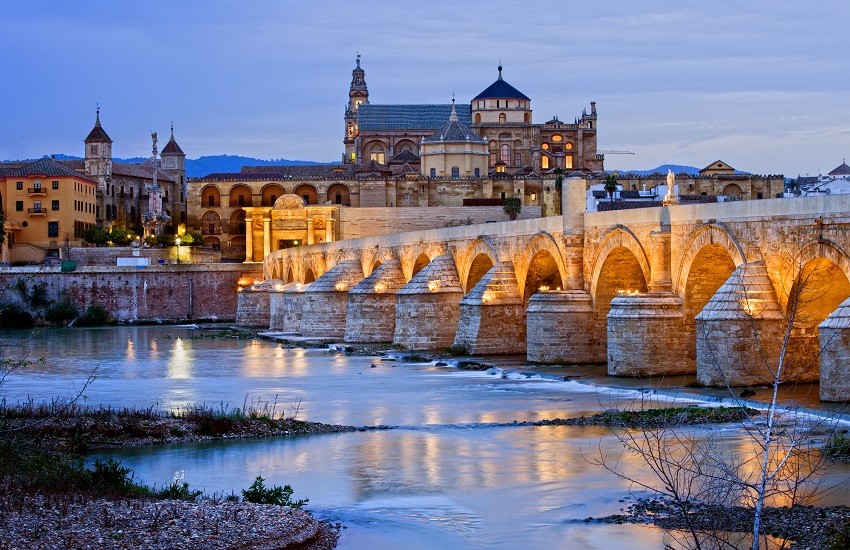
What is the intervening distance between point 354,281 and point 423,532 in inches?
1537

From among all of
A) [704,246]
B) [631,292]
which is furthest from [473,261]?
[704,246]

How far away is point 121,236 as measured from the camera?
3410 inches

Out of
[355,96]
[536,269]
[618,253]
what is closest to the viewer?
[618,253]

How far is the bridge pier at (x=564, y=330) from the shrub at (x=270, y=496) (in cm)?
1770

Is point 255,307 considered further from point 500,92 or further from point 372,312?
point 500,92

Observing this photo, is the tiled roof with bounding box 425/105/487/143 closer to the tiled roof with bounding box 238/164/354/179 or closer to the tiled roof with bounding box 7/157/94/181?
the tiled roof with bounding box 238/164/354/179

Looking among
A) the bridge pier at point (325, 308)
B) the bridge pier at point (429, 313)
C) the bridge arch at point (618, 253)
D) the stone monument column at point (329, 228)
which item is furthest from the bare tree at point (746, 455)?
the stone monument column at point (329, 228)

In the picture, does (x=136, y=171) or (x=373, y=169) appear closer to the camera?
(x=373, y=169)

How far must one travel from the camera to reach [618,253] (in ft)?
110

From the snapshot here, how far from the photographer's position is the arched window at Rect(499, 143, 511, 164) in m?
104

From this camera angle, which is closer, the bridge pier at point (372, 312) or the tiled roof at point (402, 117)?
the bridge pier at point (372, 312)

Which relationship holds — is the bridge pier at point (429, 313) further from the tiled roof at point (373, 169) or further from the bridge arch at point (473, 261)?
the tiled roof at point (373, 169)

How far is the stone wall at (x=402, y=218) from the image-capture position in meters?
80.8

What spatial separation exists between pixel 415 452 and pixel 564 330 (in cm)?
1333
